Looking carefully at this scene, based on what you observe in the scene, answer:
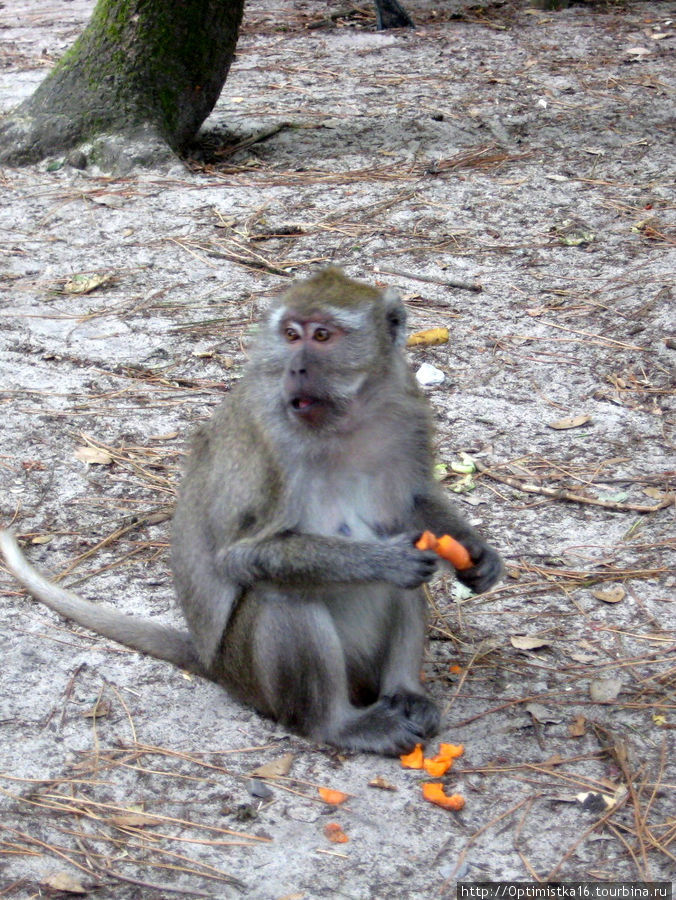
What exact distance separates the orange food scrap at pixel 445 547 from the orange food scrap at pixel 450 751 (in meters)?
0.56

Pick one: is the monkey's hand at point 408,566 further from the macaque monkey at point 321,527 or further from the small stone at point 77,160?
the small stone at point 77,160

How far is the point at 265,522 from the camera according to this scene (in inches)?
132

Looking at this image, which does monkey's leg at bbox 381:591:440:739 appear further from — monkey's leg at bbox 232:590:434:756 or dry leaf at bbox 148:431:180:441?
dry leaf at bbox 148:431:180:441

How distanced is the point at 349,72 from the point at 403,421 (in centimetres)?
642

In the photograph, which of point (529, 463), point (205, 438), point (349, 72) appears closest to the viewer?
point (205, 438)

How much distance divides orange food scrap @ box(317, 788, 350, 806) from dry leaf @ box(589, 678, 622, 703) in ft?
3.11

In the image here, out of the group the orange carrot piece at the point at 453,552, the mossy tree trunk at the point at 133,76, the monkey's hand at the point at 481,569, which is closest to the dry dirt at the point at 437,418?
the mossy tree trunk at the point at 133,76

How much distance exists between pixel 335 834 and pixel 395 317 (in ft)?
4.91

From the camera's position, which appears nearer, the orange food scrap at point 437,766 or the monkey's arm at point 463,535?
the orange food scrap at point 437,766

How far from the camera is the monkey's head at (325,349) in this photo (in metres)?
3.22

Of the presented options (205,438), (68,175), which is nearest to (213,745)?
(205,438)

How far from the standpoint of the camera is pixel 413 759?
3.40m

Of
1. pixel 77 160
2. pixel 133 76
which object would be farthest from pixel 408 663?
pixel 133 76

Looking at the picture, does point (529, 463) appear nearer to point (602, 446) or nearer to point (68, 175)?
point (602, 446)
